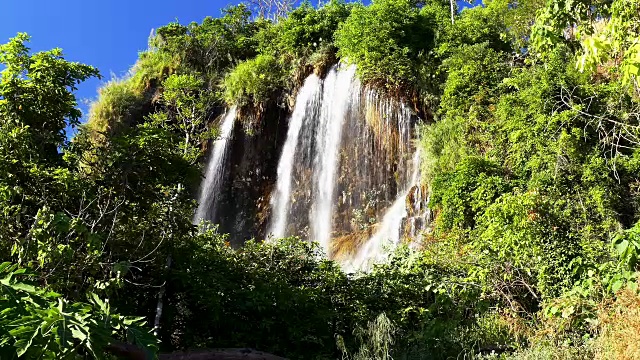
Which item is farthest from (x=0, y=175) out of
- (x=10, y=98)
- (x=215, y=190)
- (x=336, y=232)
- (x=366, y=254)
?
(x=215, y=190)

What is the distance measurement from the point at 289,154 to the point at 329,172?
5.76 feet

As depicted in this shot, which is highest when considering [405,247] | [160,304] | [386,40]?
[386,40]

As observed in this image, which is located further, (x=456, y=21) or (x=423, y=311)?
(x=456, y=21)

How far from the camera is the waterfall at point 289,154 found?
49.0ft

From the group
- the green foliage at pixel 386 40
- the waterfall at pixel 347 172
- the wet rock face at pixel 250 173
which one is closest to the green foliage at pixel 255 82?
the wet rock face at pixel 250 173

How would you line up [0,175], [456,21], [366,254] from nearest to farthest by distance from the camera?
[0,175] < [366,254] < [456,21]

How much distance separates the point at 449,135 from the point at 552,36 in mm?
8301

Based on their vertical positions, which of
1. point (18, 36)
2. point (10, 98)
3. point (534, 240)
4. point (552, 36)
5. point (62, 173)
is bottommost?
point (534, 240)

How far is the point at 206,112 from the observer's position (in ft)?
59.2

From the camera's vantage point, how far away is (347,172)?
14.3 metres

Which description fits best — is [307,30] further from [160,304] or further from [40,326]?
[40,326]

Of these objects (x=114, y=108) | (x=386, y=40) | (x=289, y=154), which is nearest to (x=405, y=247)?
(x=289, y=154)

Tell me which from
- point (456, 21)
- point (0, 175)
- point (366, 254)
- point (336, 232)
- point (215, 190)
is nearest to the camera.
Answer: point (0, 175)

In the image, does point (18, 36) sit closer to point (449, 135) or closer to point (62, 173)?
point (62, 173)
